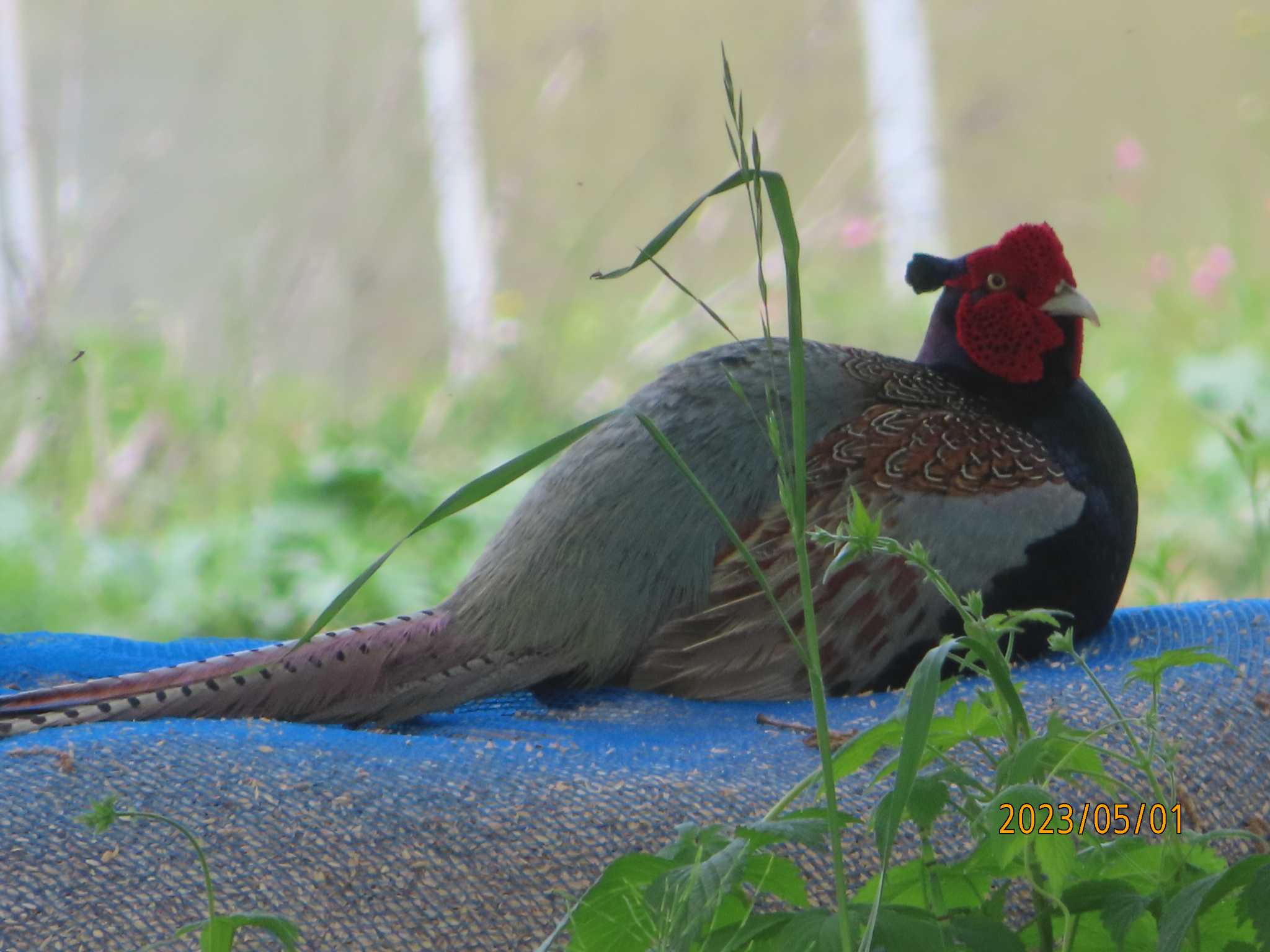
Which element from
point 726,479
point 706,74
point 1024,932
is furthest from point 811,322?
point 1024,932

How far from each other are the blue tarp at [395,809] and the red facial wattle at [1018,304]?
1.72 ft

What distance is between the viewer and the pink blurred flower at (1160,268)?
4.21m

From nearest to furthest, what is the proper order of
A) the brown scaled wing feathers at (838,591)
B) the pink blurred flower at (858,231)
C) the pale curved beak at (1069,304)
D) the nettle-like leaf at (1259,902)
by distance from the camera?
the nettle-like leaf at (1259,902) < the brown scaled wing feathers at (838,591) < the pale curved beak at (1069,304) < the pink blurred flower at (858,231)

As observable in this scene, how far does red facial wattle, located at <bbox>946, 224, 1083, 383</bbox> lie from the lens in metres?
1.87

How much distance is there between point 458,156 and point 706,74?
85cm

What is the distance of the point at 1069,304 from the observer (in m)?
1.85

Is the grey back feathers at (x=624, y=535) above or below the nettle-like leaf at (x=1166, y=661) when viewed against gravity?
above

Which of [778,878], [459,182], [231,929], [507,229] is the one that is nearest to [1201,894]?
[778,878]

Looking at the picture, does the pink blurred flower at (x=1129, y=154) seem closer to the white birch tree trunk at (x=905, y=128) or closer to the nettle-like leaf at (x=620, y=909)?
the white birch tree trunk at (x=905, y=128)

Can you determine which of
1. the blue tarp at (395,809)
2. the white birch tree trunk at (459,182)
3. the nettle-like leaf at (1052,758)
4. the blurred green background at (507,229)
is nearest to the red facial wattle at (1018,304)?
the blue tarp at (395,809)

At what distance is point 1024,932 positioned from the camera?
3.34ft

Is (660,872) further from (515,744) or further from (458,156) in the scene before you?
(458,156)

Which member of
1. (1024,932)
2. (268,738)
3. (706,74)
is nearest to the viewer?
(1024,932)

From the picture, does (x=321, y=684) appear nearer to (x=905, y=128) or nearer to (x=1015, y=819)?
(x=1015, y=819)
